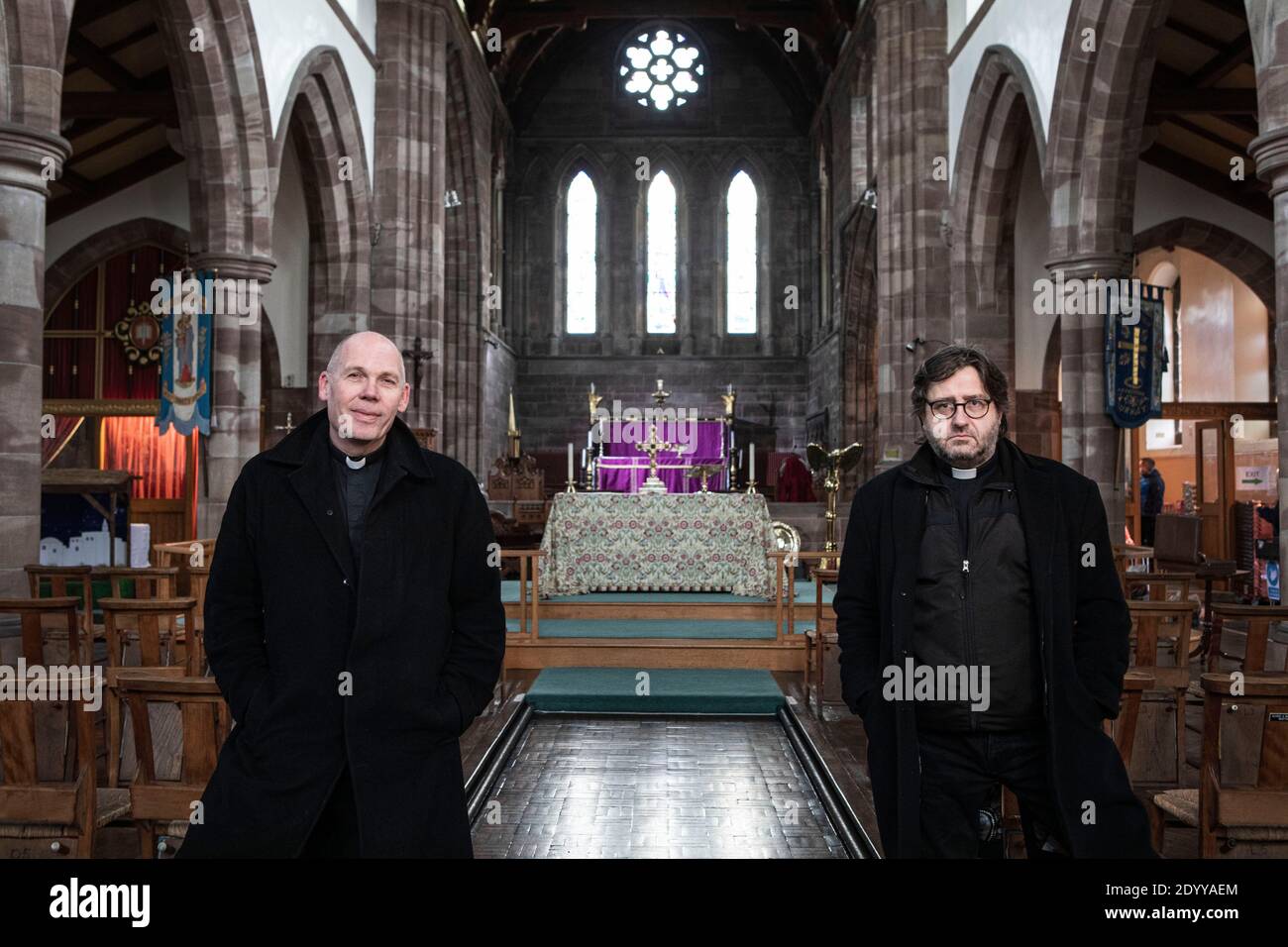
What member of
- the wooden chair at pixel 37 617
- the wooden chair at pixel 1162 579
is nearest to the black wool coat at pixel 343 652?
the wooden chair at pixel 37 617

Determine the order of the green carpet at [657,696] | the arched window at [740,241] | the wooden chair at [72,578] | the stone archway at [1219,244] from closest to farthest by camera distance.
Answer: the wooden chair at [72,578], the green carpet at [657,696], the stone archway at [1219,244], the arched window at [740,241]

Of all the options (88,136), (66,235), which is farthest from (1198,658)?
(66,235)

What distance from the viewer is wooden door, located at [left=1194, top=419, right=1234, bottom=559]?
13258 millimetres

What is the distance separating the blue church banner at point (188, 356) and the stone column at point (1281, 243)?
7142 mm

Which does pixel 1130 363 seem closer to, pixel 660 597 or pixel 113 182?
pixel 660 597

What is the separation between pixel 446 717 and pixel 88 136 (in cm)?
1255

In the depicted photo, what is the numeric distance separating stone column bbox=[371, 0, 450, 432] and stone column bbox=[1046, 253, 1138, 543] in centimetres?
666

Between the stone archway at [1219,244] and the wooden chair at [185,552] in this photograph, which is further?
the stone archway at [1219,244]

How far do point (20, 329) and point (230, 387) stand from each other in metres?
3.15

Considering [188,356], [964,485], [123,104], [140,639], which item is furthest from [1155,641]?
[123,104]

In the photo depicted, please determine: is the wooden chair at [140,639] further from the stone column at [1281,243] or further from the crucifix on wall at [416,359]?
the crucifix on wall at [416,359]

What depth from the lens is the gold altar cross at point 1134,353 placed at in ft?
27.5
